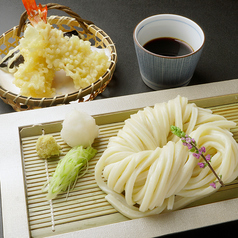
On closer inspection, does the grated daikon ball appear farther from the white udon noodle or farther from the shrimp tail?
the shrimp tail

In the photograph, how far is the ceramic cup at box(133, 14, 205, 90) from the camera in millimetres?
1562

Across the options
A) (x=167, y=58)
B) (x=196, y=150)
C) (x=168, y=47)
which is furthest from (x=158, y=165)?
(x=168, y=47)

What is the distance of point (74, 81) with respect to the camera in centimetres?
167

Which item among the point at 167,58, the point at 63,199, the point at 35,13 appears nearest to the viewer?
the point at 63,199

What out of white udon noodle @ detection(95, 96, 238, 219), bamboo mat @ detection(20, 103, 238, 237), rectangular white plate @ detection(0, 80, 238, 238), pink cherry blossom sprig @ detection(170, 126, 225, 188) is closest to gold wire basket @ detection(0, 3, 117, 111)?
rectangular white plate @ detection(0, 80, 238, 238)

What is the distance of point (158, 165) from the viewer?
1.21 m

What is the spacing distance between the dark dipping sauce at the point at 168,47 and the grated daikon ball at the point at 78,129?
0.53m

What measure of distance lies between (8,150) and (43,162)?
15cm

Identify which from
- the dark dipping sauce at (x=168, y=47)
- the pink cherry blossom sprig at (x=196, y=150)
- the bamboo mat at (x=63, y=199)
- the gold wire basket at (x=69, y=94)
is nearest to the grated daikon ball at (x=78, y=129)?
the bamboo mat at (x=63, y=199)

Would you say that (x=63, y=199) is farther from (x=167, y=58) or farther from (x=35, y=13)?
(x=35, y=13)

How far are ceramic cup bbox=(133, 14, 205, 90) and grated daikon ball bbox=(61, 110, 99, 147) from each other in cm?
42

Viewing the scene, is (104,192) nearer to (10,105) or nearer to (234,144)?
(234,144)

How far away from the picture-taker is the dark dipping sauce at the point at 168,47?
1.69 metres

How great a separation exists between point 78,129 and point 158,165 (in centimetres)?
36
